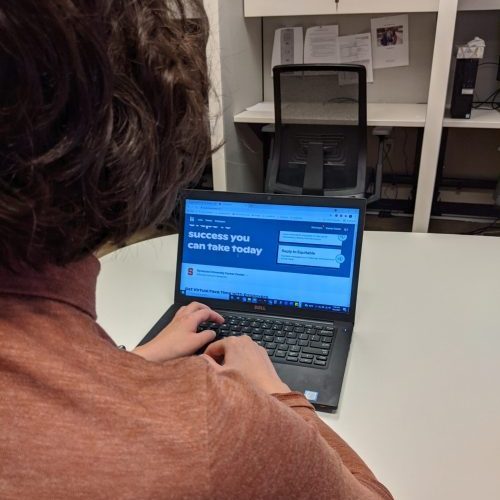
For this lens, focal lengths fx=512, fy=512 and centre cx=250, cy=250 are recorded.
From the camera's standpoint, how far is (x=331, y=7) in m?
2.38

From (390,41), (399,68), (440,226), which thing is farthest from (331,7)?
(440,226)

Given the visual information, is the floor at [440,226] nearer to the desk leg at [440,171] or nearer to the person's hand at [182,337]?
the desk leg at [440,171]

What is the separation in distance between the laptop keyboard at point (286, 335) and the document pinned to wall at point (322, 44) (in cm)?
218

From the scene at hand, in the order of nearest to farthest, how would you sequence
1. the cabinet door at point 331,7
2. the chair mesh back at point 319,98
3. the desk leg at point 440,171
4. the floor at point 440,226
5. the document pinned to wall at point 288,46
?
1. the chair mesh back at point 319,98
2. the cabinet door at point 331,7
3. the document pinned to wall at point 288,46
4. the desk leg at point 440,171
5. the floor at point 440,226

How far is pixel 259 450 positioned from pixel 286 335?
0.55m

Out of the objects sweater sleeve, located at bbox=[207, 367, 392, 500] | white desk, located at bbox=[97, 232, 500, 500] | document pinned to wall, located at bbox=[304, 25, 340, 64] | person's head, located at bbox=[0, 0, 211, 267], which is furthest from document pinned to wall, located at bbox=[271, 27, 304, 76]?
sweater sleeve, located at bbox=[207, 367, 392, 500]

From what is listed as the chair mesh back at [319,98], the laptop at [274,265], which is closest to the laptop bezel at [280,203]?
the laptop at [274,265]

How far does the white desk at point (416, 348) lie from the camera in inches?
26.8

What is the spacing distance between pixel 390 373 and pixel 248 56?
2202mm

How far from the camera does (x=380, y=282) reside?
115 centimetres

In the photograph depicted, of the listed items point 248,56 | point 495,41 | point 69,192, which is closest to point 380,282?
point 69,192

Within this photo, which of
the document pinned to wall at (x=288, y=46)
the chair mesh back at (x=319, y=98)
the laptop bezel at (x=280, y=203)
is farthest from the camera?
the document pinned to wall at (x=288, y=46)

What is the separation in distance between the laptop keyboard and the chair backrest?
1.44 m

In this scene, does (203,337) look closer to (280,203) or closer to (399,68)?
(280,203)
